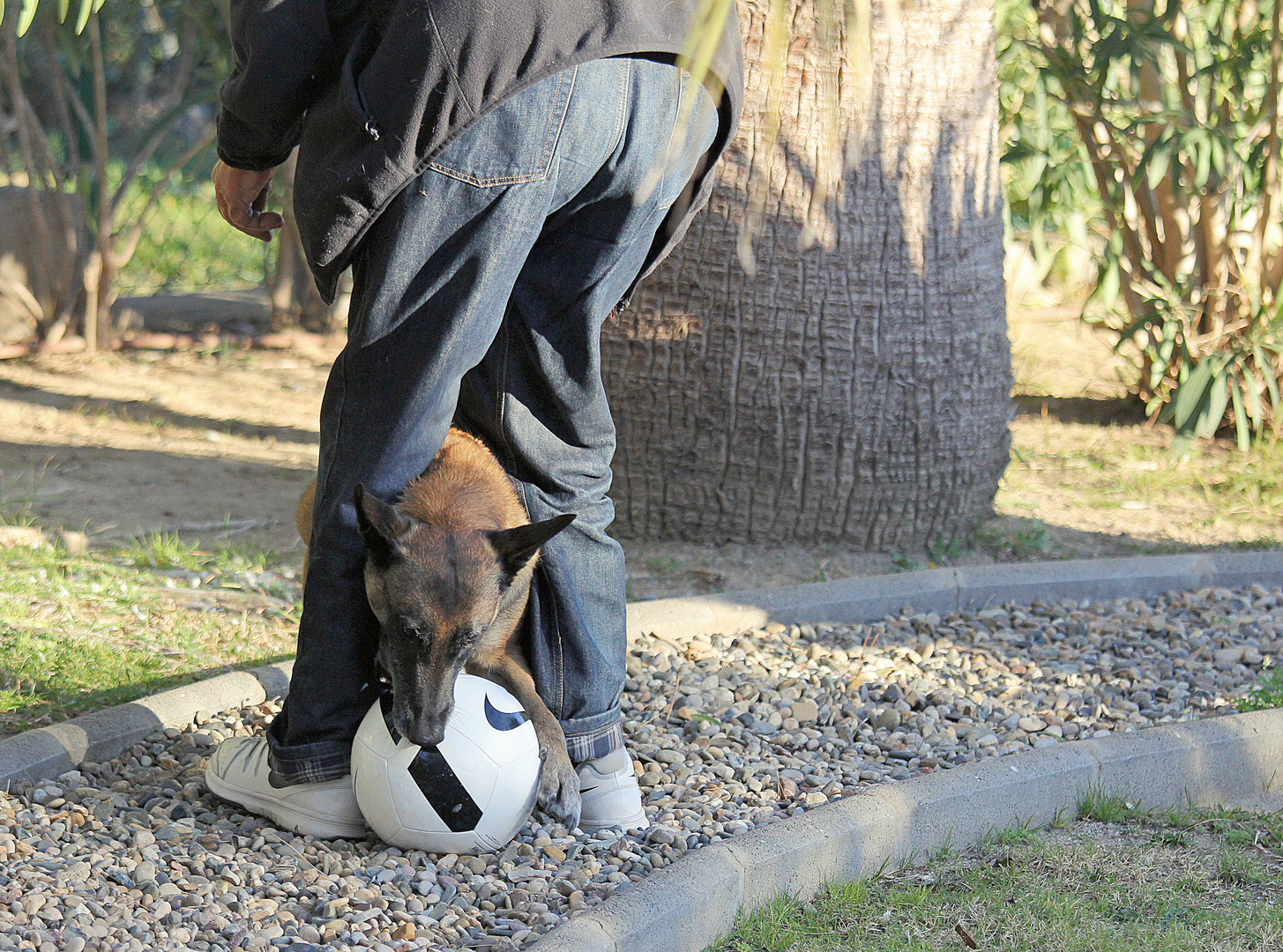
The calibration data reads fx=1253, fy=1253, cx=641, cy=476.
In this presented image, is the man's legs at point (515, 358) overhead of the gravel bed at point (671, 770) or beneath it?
overhead

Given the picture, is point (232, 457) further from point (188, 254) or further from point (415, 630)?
point (188, 254)

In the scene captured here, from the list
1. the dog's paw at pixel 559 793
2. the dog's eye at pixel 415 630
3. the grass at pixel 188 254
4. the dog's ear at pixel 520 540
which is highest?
the grass at pixel 188 254

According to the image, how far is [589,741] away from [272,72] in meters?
1.68

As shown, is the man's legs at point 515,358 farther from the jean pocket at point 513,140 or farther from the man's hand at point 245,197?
the man's hand at point 245,197

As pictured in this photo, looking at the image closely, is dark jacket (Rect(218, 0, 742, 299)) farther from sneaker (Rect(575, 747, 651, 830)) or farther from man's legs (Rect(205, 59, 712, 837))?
sneaker (Rect(575, 747, 651, 830))

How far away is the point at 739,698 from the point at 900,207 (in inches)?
82.6

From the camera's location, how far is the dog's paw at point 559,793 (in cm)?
294

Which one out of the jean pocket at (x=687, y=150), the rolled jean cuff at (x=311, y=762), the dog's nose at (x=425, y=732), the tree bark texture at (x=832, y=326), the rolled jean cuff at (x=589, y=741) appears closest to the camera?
the jean pocket at (x=687, y=150)

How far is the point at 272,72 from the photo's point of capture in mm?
2434

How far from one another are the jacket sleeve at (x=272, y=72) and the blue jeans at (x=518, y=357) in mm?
299

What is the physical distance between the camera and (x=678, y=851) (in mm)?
2857

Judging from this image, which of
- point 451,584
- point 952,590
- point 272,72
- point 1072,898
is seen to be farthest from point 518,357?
point 952,590

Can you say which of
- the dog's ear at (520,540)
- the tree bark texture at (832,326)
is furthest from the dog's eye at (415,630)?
the tree bark texture at (832,326)

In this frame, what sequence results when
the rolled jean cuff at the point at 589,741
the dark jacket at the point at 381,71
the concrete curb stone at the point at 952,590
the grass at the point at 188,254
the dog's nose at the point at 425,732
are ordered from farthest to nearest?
the grass at the point at 188,254
the concrete curb stone at the point at 952,590
the rolled jean cuff at the point at 589,741
the dog's nose at the point at 425,732
the dark jacket at the point at 381,71
